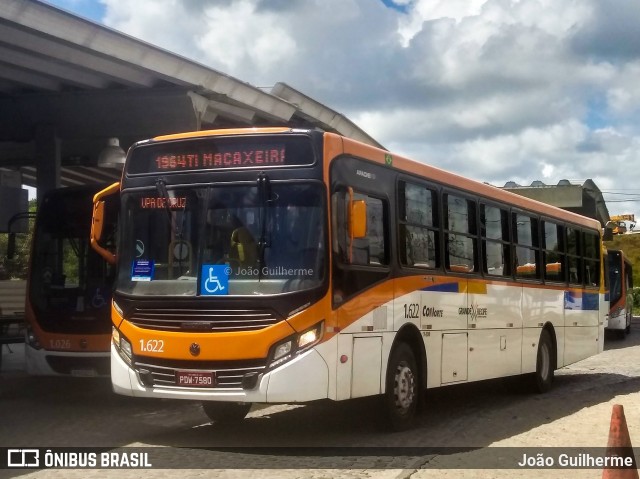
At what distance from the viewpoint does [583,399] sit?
14.6 m

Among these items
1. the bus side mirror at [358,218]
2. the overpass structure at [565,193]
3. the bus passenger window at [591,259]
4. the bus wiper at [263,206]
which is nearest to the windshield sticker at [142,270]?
the bus wiper at [263,206]

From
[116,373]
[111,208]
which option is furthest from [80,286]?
[116,373]

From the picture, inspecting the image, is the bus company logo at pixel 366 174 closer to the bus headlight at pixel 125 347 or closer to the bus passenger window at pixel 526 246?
the bus headlight at pixel 125 347

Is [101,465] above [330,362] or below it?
below

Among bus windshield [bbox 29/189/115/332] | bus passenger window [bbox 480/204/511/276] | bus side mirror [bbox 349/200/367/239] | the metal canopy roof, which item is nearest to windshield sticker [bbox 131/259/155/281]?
bus side mirror [bbox 349/200/367/239]

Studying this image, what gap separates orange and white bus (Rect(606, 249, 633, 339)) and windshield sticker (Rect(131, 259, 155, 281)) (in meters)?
25.5

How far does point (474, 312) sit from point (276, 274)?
4.40 m

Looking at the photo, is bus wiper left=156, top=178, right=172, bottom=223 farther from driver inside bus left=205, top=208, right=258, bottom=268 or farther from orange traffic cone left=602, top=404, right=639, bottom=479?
orange traffic cone left=602, top=404, right=639, bottom=479

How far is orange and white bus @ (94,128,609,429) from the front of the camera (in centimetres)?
908

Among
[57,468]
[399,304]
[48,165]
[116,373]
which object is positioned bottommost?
[57,468]

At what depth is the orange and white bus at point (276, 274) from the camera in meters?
9.08

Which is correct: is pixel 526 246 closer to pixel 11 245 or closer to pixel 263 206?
pixel 263 206

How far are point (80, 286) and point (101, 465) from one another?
534cm

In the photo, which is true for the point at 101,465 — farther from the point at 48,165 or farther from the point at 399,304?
the point at 48,165
